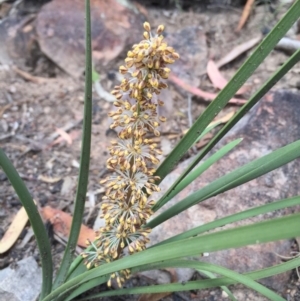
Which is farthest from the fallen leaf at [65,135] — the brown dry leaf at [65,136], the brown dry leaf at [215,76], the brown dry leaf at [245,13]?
the brown dry leaf at [245,13]

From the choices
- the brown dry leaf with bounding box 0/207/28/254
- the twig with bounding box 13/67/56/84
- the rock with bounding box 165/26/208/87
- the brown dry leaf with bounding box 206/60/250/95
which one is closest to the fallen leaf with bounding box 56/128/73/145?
the twig with bounding box 13/67/56/84

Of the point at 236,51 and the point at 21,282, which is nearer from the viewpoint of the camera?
the point at 21,282

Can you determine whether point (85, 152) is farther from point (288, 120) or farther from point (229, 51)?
point (229, 51)

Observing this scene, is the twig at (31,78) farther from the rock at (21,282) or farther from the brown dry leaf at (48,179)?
the rock at (21,282)

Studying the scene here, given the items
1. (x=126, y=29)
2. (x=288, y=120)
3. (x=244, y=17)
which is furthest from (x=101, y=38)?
(x=288, y=120)

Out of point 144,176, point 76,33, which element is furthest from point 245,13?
point 144,176

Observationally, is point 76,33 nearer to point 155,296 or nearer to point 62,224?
point 62,224

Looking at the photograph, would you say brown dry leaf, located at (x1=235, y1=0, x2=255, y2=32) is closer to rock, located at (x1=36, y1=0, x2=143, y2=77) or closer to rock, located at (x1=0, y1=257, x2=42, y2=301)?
rock, located at (x1=36, y1=0, x2=143, y2=77)
